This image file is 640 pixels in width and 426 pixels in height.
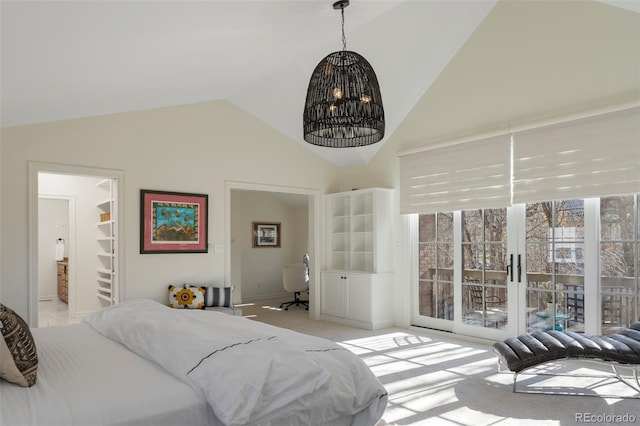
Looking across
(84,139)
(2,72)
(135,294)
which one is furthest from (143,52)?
(135,294)

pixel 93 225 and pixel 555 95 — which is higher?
pixel 555 95

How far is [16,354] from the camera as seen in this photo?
6.24 feet

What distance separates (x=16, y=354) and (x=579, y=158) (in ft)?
15.0

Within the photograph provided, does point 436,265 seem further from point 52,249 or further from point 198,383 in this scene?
point 52,249

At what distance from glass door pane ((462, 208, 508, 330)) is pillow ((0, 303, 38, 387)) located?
4.45 meters

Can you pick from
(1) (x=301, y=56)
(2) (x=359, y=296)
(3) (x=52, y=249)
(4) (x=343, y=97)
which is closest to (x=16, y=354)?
(4) (x=343, y=97)

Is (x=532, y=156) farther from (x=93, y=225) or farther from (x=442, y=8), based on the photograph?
(x=93, y=225)

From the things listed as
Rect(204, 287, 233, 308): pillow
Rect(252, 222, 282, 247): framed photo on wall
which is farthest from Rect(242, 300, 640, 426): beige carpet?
Rect(252, 222, 282, 247): framed photo on wall

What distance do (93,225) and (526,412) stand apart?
20.4 ft

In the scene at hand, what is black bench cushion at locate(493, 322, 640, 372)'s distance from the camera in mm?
3219

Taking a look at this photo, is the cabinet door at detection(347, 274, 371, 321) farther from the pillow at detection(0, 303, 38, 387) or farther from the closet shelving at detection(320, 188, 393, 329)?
the pillow at detection(0, 303, 38, 387)

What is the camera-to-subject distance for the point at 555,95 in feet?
14.7

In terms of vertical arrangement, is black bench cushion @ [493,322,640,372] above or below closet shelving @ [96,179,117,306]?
below

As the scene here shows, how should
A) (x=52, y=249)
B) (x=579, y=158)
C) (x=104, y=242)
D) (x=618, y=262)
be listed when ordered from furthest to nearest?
(x=52, y=249) → (x=104, y=242) → (x=579, y=158) → (x=618, y=262)
